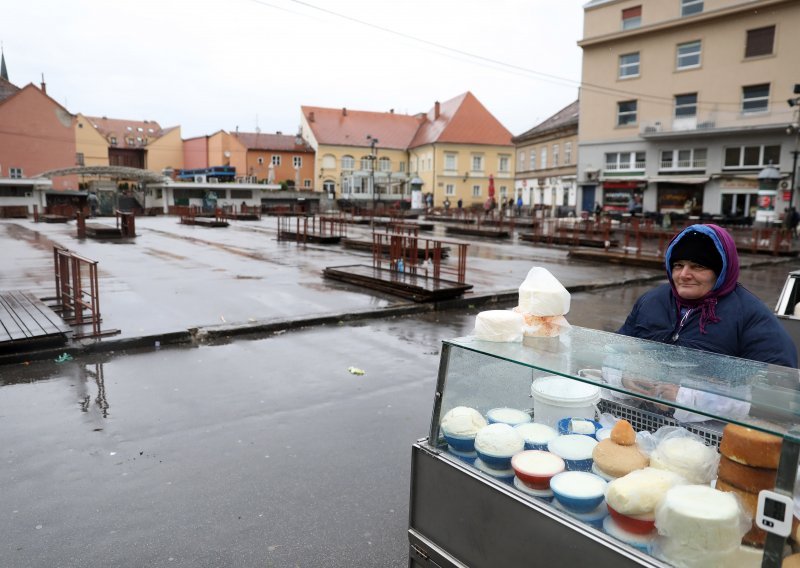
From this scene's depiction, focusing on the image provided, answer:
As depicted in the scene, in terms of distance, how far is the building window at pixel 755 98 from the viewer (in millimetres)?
30734

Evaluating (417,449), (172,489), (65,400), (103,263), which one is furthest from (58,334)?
(103,263)

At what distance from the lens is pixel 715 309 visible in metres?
2.75

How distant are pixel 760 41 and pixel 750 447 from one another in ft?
122

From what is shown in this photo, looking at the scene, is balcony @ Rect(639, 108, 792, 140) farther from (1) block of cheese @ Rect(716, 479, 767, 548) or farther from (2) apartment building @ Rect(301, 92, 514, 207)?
(1) block of cheese @ Rect(716, 479, 767, 548)

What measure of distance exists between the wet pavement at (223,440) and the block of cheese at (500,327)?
56.1 inches

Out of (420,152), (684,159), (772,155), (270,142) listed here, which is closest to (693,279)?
(772,155)

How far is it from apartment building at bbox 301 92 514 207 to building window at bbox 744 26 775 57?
37655 millimetres

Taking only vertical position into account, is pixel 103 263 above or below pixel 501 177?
below

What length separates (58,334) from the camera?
22.1 ft

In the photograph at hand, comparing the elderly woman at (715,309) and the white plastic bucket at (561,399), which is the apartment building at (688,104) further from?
the white plastic bucket at (561,399)

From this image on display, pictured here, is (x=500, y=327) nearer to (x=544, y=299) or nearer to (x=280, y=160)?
(x=544, y=299)

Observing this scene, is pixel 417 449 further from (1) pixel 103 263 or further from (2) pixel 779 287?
(1) pixel 103 263

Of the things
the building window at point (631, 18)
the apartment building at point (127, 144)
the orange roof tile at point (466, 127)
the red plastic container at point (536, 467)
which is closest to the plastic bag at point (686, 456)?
the red plastic container at point (536, 467)

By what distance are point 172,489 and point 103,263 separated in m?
13.4
